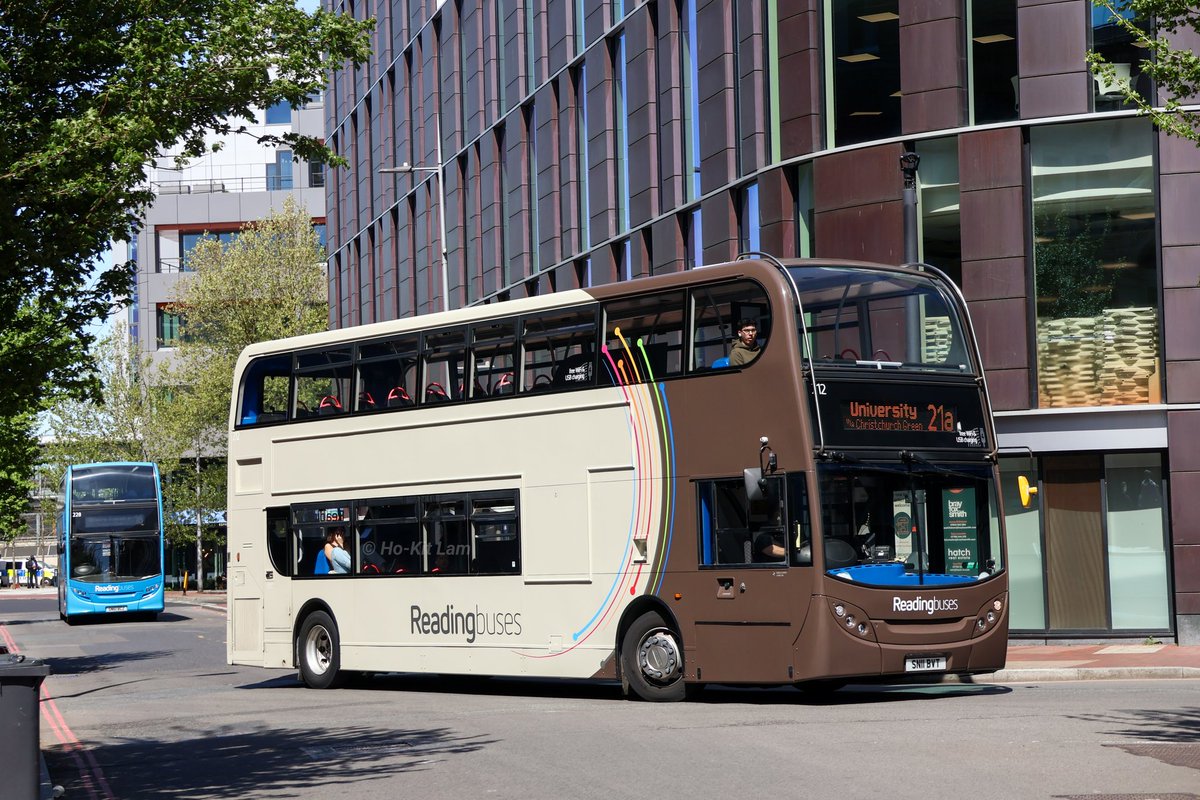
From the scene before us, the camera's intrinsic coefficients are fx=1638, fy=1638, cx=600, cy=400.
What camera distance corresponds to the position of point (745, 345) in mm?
15969

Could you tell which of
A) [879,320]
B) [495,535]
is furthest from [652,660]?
[879,320]

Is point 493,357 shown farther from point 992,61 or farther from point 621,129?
point 621,129

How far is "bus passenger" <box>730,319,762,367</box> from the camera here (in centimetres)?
1584

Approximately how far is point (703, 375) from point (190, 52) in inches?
227

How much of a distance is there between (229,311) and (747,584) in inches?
1809

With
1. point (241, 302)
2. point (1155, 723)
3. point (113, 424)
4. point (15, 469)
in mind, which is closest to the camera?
point (1155, 723)

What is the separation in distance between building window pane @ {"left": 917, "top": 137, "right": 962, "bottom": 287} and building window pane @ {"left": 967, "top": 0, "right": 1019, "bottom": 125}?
0.72 m

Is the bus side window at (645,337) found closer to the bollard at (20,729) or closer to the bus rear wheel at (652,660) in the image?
the bus rear wheel at (652,660)

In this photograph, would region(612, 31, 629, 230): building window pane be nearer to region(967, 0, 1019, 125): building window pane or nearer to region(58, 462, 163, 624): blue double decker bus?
region(967, 0, 1019, 125): building window pane

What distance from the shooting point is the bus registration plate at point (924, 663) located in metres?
15.6

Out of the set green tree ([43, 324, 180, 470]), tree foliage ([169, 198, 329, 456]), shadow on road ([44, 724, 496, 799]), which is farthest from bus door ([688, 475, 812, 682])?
green tree ([43, 324, 180, 470])

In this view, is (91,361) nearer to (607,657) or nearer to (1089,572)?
(607,657)

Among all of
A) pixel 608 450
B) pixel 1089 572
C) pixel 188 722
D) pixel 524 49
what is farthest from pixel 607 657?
pixel 524 49

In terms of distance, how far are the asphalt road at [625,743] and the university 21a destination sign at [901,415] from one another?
8.42 ft
